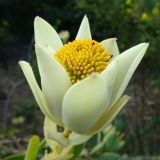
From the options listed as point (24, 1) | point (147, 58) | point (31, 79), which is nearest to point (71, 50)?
point (31, 79)

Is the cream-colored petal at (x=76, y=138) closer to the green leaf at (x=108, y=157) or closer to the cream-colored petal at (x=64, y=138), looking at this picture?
the cream-colored petal at (x=64, y=138)

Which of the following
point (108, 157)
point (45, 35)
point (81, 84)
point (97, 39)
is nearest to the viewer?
point (81, 84)

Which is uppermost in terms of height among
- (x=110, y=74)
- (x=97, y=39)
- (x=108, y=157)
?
(x=110, y=74)

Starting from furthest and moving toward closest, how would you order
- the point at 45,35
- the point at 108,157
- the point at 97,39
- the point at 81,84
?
the point at 97,39, the point at 108,157, the point at 45,35, the point at 81,84

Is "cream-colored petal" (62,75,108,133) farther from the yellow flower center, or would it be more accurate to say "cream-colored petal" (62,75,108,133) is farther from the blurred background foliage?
the blurred background foliage

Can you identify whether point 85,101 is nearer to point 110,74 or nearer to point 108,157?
point 110,74

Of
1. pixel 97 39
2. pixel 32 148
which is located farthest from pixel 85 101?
pixel 97 39
